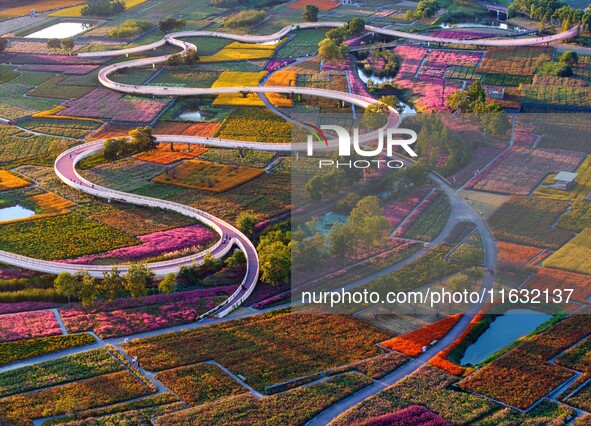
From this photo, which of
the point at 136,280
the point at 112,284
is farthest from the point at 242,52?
the point at 112,284

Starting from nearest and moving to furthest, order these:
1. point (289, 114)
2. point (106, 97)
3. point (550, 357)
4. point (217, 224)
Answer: point (550, 357)
point (217, 224)
point (289, 114)
point (106, 97)

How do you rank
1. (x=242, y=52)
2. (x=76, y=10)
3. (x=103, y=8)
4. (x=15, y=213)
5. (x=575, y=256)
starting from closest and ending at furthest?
(x=575, y=256)
(x=15, y=213)
(x=242, y=52)
(x=103, y=8)
(x=76, y=10)

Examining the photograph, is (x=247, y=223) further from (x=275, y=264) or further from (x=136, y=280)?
(x=136, y=280)

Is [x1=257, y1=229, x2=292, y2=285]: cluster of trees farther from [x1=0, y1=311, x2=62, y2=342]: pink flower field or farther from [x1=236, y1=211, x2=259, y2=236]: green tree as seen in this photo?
[x1=0, y1=311, x2=62, y2=342]: pink flower field

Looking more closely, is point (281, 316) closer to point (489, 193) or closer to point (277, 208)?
point (277, 208)

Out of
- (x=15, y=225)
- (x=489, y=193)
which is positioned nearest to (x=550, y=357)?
(x=489, y=193)

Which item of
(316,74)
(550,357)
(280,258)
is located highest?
(316,74)
